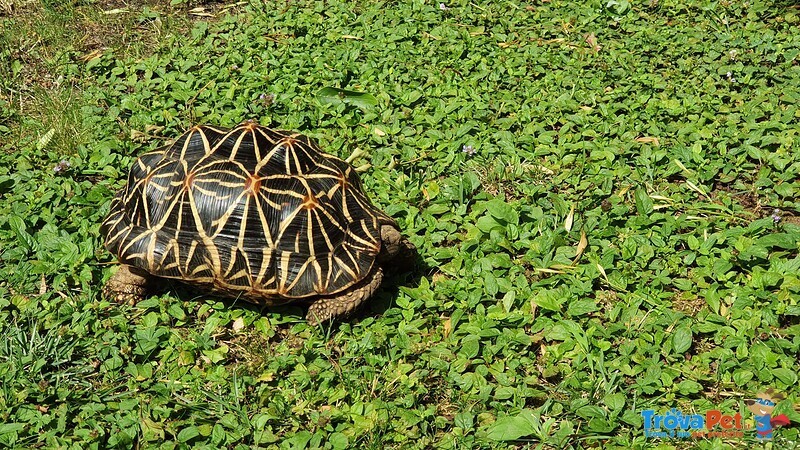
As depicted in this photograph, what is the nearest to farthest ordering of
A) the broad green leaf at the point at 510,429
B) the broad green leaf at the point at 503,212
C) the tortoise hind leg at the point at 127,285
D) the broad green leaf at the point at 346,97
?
the broad green leaf at the point at 510,429 < the tortoise hind leg at the point at 127,285 < the broad green leaf at the point at 503,212 < the broad green leaf at the point at 346,97

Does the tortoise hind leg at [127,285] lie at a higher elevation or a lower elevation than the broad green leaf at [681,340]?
lower

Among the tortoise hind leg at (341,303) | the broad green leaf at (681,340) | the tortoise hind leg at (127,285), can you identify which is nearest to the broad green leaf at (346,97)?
the tortoise hind leg at (341,303)

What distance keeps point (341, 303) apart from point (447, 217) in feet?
3.05

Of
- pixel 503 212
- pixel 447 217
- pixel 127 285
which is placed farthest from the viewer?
pixel 447 217

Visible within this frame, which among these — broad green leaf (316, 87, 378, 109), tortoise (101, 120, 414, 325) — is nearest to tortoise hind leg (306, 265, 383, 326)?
tortoise (101, 120, 414, 325)

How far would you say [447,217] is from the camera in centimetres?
398

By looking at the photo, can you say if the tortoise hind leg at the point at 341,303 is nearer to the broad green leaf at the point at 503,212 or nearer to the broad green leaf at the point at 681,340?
the broad green leaf at the point at 503,212

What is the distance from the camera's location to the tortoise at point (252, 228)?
323 centimetres

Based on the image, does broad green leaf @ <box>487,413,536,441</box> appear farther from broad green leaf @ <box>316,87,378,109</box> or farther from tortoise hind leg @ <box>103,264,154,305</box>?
broad green leaf @ <box>316,87,378,109</box>

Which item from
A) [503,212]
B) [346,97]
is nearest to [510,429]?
[503,212]

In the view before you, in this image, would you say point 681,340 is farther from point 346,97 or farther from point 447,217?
point 346,97

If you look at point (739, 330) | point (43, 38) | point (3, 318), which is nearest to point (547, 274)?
point (739, 330)

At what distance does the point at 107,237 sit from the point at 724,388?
284 centimetres

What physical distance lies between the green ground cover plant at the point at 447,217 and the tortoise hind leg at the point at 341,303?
98 millimetres
